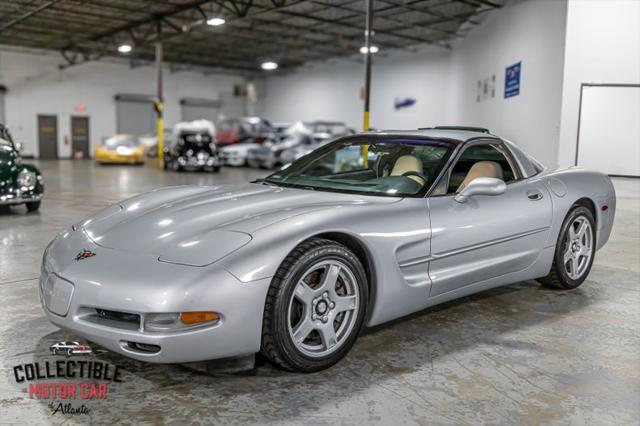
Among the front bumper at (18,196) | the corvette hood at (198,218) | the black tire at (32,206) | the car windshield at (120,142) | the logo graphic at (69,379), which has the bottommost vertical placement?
the logo graphic at (69,379)

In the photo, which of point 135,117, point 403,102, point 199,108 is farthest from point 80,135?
point 403,102

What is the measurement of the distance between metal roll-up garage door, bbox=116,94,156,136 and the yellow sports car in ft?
25.2

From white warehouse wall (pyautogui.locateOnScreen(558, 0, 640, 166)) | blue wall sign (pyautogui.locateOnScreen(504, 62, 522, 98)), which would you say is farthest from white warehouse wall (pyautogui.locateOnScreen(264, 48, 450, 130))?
white warehouse wall (pyautogui.locateOnScreen(558, 0, 640, 166))

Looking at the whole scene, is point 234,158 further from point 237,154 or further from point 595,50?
point 595,50

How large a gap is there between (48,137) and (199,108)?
Result: 797 cm

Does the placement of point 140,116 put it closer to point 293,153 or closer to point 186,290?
point 293,153

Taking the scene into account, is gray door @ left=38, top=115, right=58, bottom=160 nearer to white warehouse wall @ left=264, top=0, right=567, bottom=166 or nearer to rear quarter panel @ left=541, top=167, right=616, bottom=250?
white warehouse wall @ left=264, top=0, right=567, bottom=166

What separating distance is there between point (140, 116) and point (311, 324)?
29255 mm

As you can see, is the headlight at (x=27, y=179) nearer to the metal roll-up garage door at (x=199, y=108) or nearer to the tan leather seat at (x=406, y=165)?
the tan leather seat at (x=406, y=165)

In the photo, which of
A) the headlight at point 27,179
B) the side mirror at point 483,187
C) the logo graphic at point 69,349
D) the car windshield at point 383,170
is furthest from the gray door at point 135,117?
the side mirror at point 483,187

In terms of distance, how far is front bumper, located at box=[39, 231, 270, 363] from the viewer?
234 cm

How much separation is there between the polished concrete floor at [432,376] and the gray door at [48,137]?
25.2 metres

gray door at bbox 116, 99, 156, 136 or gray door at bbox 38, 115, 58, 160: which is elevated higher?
gray door at bbox 116, 99, 156, 136

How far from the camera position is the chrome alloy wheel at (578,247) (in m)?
4.19
